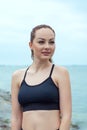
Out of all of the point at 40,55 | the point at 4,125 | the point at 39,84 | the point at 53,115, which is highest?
the point at 40,55

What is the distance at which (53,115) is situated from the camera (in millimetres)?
2400

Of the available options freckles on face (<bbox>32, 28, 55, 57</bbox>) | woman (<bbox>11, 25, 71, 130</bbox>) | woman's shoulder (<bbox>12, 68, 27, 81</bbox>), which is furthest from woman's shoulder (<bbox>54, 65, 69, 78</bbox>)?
woman's shoulder (<bbox>12, 68, 27, 81</bbox>)

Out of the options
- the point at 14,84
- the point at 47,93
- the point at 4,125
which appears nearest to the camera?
the point at 47,93

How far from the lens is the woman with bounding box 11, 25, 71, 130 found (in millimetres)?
2395

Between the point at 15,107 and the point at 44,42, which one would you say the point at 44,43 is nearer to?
the point at 44,42

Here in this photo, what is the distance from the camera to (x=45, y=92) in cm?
238

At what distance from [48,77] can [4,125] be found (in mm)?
4391

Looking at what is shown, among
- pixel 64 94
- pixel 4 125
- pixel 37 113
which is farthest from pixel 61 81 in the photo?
pixel 4 125

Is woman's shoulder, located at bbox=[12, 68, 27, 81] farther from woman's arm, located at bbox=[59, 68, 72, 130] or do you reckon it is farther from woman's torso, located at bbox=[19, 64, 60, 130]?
woman's arm, located at bbox=[59, 68, 72, 130]

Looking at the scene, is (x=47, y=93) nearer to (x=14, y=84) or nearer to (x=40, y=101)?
(x=40, y=101)

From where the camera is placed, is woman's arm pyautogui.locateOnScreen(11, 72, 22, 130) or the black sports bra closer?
the black sports bra

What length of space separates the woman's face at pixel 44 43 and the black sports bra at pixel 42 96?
0.49ft

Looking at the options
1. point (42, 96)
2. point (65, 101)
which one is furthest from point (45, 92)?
point (65, 101)

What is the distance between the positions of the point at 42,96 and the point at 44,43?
0.33 meters
